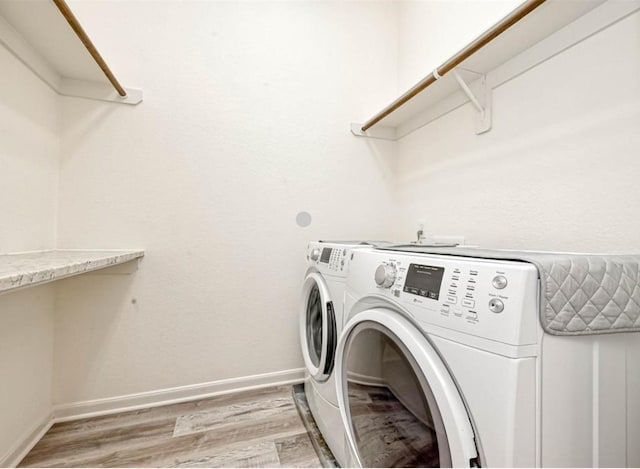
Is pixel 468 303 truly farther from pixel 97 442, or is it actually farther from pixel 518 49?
pixel 97 442

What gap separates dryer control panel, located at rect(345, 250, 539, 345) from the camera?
1.40ft

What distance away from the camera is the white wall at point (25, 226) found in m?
1.01

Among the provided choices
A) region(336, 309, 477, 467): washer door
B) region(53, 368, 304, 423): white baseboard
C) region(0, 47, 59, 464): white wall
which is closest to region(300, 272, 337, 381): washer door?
region(336, 309, 477, 467): washer door

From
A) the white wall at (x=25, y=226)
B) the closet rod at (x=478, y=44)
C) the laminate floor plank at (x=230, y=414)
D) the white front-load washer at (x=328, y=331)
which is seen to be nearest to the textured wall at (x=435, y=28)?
the closet rod at (x=478, y=44)

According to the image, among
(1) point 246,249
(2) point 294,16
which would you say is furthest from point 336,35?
(1) point 246,249

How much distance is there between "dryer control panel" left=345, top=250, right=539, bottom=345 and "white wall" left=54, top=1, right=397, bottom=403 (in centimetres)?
108

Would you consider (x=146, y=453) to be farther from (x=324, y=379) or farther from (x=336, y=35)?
(x=336, y=35)

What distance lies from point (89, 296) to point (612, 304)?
1.91 m

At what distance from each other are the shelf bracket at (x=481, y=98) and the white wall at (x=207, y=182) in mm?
711

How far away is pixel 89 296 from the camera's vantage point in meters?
1.35

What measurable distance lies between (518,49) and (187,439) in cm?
215

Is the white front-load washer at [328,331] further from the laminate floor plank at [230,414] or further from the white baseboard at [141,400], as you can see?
the white baseboard at [141,400]

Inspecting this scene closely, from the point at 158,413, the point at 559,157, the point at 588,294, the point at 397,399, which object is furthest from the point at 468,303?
the point at 158,413

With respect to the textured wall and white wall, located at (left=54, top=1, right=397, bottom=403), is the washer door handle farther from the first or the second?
the textured wall
